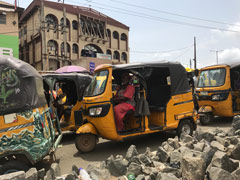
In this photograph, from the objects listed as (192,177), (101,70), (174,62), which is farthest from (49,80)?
(192,177)

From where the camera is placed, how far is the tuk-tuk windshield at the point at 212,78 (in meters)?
8.71

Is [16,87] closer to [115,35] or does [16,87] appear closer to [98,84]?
[98,84]

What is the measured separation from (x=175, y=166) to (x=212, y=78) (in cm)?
636

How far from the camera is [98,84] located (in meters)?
5.64

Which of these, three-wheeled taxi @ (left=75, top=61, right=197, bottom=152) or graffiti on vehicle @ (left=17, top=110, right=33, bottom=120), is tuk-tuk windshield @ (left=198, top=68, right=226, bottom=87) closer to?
three-wheeled taxi @ (left=75, top=61, right=197, bottom=152)

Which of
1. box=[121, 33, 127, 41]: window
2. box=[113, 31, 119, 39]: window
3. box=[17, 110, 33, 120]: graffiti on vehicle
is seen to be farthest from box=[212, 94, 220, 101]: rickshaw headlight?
box=[121, 33, 127, 41]: window

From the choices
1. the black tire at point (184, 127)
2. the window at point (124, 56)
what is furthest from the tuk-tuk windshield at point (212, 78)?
the window at point (124, 56)

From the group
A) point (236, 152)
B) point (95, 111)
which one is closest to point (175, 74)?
point (95, 111)

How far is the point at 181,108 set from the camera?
21.0ft

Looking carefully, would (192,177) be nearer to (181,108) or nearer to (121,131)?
(121,131)

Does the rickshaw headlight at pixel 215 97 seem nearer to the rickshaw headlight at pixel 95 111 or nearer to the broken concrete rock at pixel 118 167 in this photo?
the rickshaw headlight at pixel 95 111

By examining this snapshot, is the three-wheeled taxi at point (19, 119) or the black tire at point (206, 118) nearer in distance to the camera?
the three-wheeled taxi at point (19, 119)

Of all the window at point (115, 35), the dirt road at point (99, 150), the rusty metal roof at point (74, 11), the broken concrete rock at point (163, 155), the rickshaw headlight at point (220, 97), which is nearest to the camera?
the broken concrete rock at point (163, 155)

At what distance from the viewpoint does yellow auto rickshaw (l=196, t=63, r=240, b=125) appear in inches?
335
